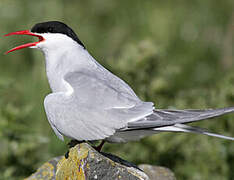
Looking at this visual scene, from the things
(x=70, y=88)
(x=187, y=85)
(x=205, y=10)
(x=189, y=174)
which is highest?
(x=205, y=10)

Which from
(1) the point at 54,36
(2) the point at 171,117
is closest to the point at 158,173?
(2) the point at 171,117

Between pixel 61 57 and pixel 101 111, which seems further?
pixel 61 57

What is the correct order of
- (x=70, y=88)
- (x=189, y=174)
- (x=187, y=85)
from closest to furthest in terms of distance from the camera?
(x=70, y=88)
(x=189, y=174)
(x=187, y=85)

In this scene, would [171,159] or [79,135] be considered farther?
[171,159]

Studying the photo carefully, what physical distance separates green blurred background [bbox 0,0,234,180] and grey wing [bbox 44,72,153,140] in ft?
5.82

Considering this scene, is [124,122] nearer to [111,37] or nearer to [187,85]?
[187,85]

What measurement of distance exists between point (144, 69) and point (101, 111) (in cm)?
259

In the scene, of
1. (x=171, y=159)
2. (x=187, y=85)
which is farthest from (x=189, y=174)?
(x=187, y=85)

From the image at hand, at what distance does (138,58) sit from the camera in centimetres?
601

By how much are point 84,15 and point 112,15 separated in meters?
0.64

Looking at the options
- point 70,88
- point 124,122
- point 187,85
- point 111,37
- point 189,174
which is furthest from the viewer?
point 111,37

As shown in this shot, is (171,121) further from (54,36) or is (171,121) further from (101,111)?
(54,36)

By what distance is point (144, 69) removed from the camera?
6129mm

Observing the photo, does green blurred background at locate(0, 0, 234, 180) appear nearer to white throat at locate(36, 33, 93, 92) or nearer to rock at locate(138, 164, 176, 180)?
white throat at locate(36, 33, 93, 92)
